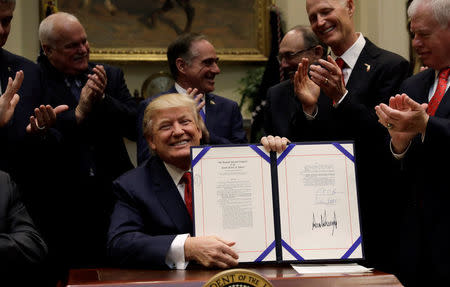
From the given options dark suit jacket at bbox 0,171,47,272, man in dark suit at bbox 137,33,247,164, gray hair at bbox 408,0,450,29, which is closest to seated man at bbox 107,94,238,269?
dark suit jacket at bbox 0,171,47,272

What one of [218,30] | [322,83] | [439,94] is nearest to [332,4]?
[322,83]

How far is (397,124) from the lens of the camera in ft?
8.86

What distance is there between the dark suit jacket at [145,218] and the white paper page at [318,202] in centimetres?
48

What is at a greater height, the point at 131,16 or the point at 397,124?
the point at 131,16

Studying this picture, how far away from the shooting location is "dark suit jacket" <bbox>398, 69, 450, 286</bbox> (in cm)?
276

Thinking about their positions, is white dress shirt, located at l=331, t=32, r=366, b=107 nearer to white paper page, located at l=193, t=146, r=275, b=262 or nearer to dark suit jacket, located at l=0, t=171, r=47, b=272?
white paper page, located at l=193, t=146, r=275, b=262

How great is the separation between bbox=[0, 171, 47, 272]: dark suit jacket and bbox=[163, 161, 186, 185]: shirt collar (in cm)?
67

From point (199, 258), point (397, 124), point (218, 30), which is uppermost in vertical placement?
point (218, 30)

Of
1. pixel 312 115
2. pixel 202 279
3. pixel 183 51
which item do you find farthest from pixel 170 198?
pixel 183 51

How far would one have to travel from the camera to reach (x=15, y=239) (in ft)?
9.31

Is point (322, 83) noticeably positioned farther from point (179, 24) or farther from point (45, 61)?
point (179, 24)

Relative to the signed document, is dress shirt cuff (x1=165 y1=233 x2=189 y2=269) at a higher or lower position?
lower

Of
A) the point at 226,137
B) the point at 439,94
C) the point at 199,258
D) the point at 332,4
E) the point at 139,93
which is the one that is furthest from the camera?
the point at 139,93

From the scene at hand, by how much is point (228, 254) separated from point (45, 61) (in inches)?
88.7
